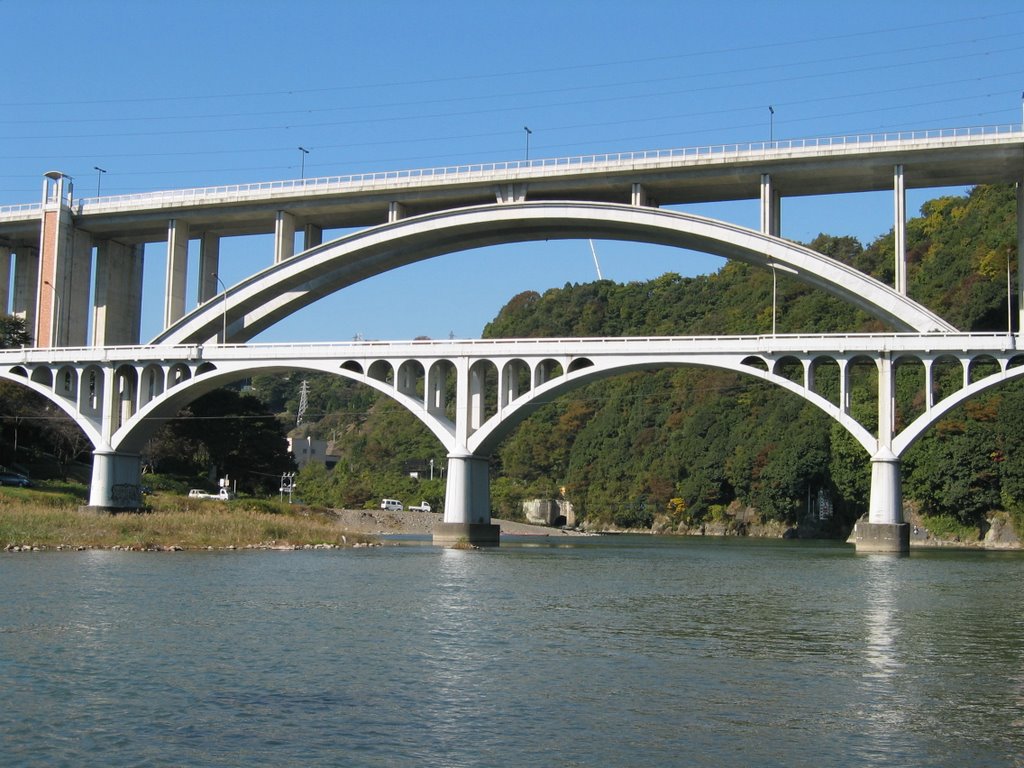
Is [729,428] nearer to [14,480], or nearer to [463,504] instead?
[463,504]

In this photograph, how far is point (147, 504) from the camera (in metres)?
68.0

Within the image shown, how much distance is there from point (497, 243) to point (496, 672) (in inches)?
1941

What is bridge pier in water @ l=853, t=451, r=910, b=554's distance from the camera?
52.5 metres

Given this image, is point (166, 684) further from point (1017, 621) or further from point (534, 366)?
point (534, 366)

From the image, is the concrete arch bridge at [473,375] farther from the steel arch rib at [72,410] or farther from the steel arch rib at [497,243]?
the steel arch rib at [497,243]

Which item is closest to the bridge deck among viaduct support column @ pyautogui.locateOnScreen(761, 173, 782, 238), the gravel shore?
viaduct support column @ pyautogui.locateOnScreen(761, 173, 782, 238)

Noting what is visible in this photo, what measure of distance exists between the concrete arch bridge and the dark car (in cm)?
438

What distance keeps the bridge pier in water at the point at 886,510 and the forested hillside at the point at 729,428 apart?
26.1m

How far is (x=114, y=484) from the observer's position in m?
65.9

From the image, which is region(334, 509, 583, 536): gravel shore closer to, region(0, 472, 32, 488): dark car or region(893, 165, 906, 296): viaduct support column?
region(0, 472, 32, 488): dark car

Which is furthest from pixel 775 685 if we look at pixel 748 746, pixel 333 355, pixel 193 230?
pixel 193 230

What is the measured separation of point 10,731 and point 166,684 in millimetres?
3364

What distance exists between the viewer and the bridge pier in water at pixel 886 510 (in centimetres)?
5247

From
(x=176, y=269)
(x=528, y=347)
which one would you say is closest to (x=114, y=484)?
(x=176, y=269)
